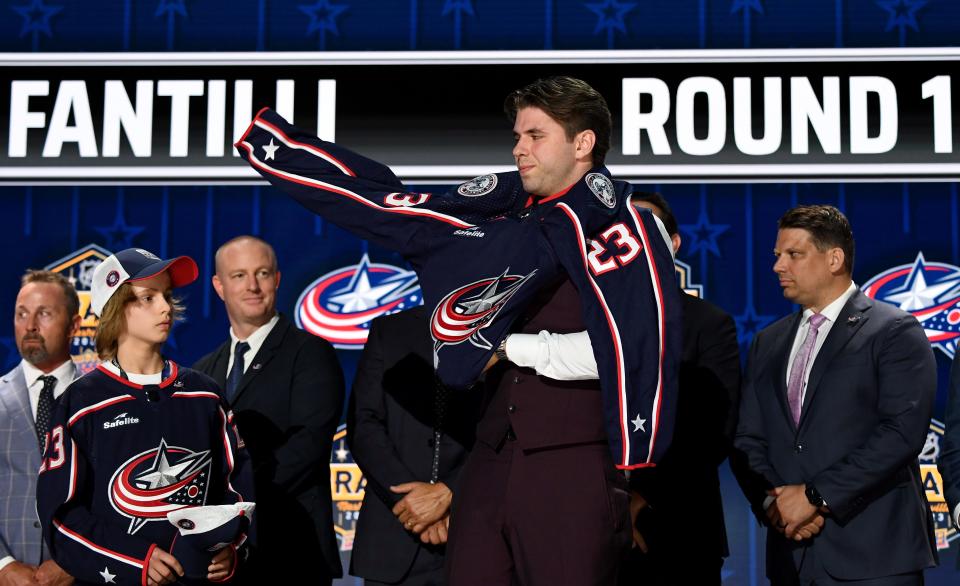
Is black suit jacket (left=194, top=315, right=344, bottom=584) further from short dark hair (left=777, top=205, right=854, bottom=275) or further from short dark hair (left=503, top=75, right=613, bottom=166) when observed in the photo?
short dark hair (left=777, top=205, right=854, bottom=275)

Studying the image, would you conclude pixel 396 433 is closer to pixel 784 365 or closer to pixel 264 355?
pixel 264 355

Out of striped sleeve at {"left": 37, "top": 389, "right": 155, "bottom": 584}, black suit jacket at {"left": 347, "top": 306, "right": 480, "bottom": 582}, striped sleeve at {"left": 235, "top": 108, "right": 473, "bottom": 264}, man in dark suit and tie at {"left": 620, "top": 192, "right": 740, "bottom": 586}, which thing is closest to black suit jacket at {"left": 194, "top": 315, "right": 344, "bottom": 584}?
black suit jacket at {"left": 347, "top": 306, "right": 480, "bottom": 582}

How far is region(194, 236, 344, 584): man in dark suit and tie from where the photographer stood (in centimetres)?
372

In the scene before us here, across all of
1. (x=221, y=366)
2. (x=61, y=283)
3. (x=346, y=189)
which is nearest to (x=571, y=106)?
(x=346, y=189)

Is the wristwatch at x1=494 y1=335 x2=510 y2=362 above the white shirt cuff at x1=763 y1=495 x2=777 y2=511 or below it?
above

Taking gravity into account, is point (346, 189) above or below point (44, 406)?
above

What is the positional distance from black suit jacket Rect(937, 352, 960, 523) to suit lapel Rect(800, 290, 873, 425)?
0.30m

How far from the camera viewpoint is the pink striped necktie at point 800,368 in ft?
11.9

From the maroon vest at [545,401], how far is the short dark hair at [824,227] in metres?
1.35

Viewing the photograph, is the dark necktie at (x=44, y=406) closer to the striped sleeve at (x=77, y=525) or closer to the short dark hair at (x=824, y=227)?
the striped sleeve at (x=77, y=525)

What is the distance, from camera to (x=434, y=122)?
16.6 feet

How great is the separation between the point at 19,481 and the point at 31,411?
23 centimetres

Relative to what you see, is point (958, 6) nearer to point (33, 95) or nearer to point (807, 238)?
point (807, 238)

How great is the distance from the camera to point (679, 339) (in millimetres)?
2600
